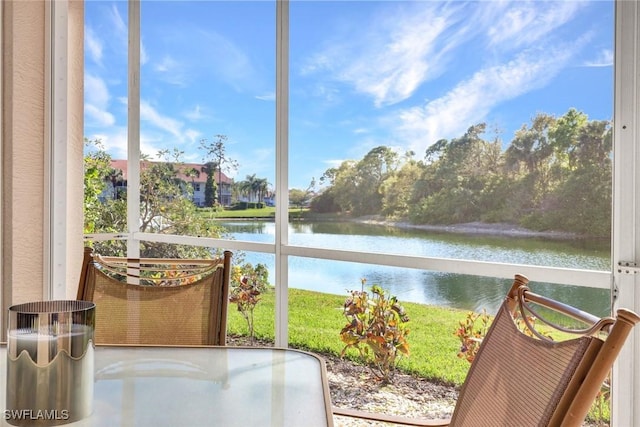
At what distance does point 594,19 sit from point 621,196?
0.77m

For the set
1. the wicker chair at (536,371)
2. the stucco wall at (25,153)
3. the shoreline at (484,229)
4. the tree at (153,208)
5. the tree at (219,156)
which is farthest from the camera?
the tree at (153,208)

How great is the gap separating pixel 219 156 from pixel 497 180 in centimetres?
183

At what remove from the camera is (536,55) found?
7.25 feet

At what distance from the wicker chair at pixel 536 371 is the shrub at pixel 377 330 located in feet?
5.35

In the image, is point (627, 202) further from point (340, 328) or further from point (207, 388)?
point (340, 328)

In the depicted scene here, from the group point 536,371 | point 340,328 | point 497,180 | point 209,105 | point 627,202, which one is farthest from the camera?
point 209,105

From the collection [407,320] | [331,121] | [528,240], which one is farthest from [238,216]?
[528,240]

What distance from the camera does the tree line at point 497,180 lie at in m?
1.97

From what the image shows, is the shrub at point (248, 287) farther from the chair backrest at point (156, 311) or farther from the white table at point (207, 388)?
the white table at point (207, 388)

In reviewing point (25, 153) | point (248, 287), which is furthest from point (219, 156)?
point (25, 153)

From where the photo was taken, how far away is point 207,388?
1110mm

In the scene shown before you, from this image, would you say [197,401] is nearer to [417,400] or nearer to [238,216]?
[417,400]

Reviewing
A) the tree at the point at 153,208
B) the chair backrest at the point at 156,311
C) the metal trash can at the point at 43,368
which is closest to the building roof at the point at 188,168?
the tree at the point at 153,208

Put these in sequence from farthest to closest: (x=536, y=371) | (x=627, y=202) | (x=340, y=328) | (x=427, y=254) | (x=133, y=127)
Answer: (x=133, y=127) < (x=340, y=328) < (x=427, y=254) < (x=627, y=202) < (x=536, y=371)
